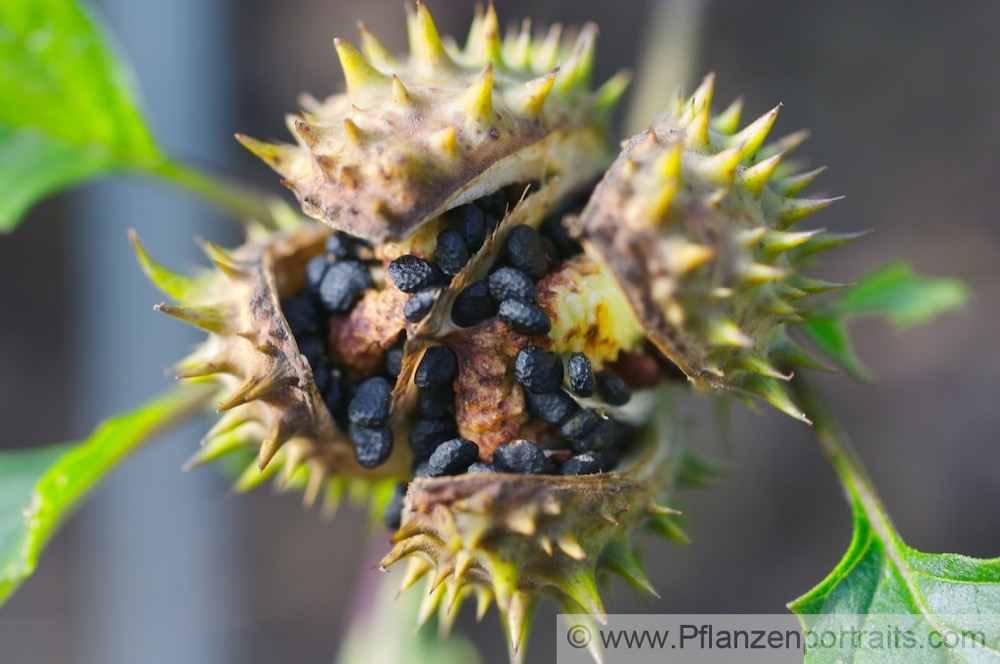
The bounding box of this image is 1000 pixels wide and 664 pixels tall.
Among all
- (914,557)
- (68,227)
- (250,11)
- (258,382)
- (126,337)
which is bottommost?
(914,557)

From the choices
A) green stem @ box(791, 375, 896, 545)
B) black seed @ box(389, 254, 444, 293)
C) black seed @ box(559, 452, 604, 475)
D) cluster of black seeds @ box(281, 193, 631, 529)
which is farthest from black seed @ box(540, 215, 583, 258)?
green stem @ box(791, 375, 896, 545)

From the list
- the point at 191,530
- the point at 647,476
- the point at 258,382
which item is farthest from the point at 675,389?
the point at 191,530

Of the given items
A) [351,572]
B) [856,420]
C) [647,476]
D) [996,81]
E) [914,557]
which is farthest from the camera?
[351,572]

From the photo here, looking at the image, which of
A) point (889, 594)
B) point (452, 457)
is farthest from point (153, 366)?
point (889, 594)

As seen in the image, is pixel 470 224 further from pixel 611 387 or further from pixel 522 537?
pixel 522 537

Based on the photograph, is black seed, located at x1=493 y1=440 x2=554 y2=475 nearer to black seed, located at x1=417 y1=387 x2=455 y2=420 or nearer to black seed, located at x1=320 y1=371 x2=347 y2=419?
black seed, located at x1=417 y1=387 x2=455 y2=420

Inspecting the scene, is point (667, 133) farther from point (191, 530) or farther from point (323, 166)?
point (191, 530)

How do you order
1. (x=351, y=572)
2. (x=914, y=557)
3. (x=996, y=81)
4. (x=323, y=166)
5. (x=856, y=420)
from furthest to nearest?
(x=351, y=572), (x=856, y=420), (x=996, y=81), (x=914, y=557), (x=323, y=166)

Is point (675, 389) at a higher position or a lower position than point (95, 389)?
lower

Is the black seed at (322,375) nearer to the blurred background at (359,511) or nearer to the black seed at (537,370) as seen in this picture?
the black seed at (537,370)
